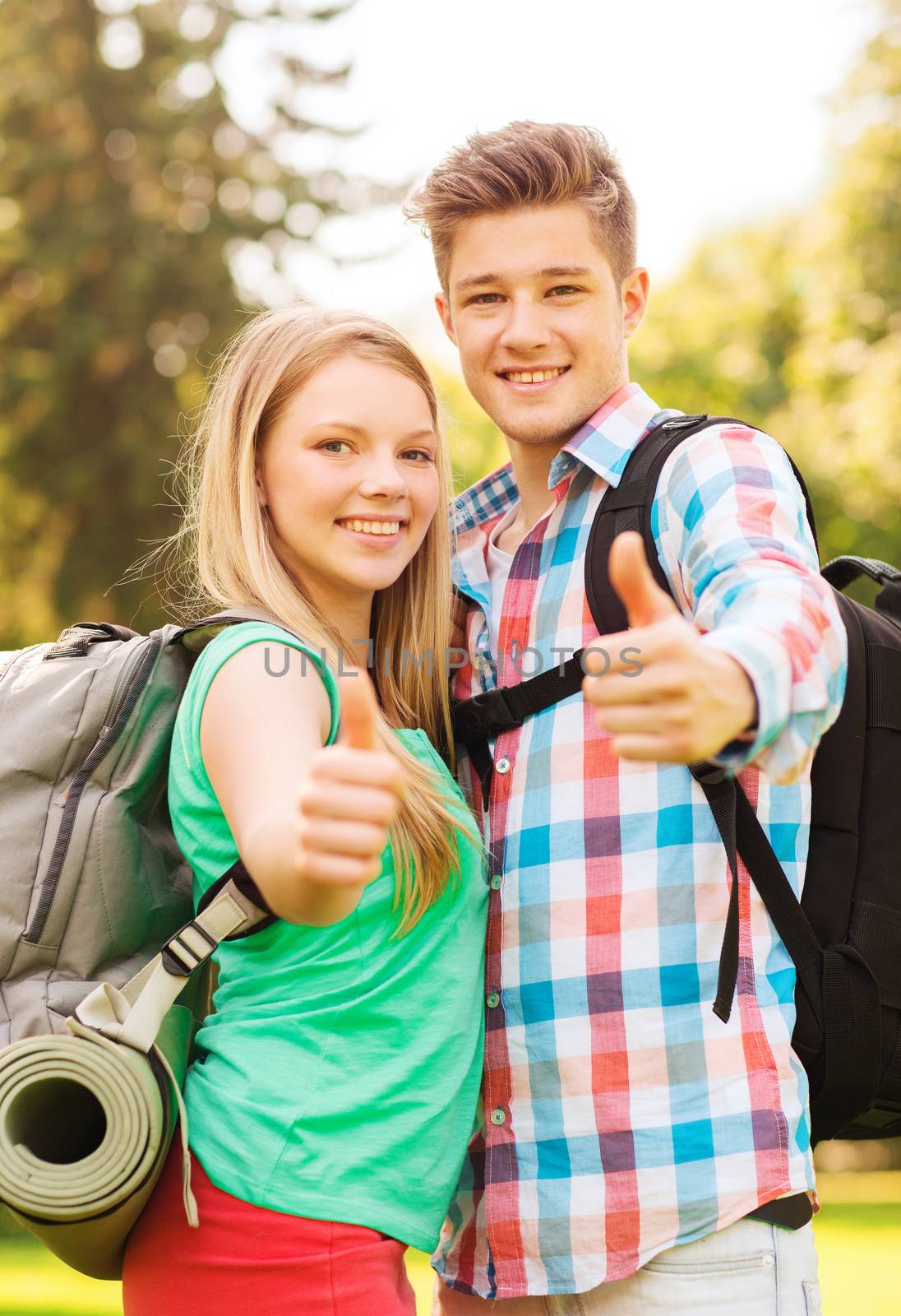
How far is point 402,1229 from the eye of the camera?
85.2 inches

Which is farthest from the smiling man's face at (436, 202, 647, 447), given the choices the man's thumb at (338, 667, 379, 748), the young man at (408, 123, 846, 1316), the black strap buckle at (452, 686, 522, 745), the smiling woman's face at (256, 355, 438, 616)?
the man's thumb at (338, 667, 379, 748)

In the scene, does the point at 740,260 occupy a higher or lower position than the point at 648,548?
higher

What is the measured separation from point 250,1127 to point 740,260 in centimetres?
2830

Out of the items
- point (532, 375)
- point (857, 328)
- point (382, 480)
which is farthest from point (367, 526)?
point (857, 328)

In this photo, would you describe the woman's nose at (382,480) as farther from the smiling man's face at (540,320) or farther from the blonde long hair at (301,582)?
the smiling man's face at (540,320)

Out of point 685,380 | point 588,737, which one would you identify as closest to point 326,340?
point 588,737

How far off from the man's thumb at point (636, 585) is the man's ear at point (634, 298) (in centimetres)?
172

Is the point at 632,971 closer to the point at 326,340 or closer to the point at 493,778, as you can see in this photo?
the point at 493,778

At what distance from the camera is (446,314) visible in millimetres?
3270

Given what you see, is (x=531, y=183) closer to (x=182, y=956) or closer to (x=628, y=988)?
(x=628, y=988)

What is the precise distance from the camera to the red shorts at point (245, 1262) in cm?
205

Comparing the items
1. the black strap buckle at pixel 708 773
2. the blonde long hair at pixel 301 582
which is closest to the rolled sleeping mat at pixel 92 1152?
the blonde long hair at pixel 301 582

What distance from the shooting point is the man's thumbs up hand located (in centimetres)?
149

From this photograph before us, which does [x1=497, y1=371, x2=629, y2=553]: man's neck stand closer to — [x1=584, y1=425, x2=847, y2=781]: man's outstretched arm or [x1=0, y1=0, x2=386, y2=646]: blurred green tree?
[x1=584, y1=425, x2=847, y2=781]: man's outstretched arm
